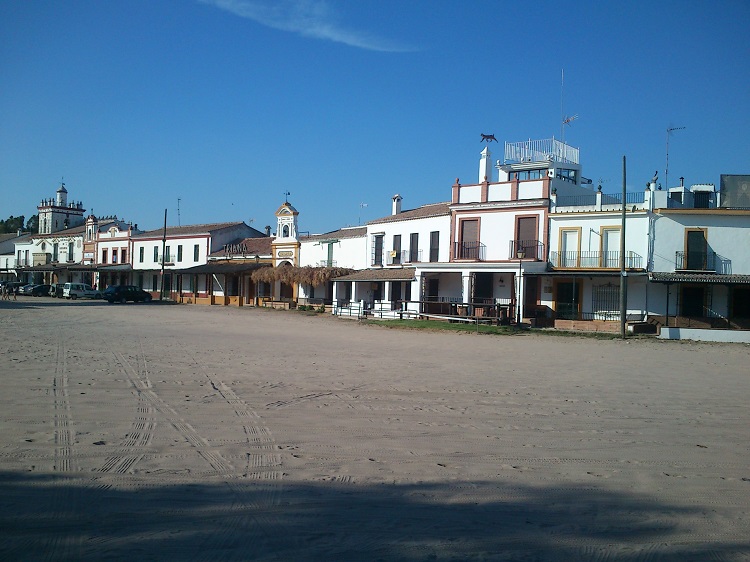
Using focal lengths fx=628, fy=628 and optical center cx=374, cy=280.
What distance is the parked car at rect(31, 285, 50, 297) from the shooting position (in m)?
58.5

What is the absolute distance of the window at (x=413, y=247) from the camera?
3847 centimetres

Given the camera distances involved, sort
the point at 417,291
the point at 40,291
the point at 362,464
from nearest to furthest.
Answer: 1. the point at 362,464
2. the point at 417,291
3. the point at 40,291

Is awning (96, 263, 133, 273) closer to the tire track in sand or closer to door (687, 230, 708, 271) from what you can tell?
door (687, 230, 708, 271)

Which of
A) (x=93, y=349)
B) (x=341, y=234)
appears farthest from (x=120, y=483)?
(x=341, y=234)

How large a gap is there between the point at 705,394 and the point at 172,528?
1005 centimetres

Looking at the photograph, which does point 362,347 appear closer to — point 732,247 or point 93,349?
point 93,349

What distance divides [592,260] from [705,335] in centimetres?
674

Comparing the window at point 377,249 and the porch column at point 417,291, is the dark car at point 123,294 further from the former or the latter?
the porch column at point 417,291

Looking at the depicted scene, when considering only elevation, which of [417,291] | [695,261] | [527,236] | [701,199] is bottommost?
[417,291]

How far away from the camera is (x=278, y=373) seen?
12.2 meters

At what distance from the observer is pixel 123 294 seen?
50.2 meters

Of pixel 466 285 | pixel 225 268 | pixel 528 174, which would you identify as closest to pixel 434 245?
pixel 466 285

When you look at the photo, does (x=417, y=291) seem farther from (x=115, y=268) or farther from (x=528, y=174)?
(x=115, y=268)

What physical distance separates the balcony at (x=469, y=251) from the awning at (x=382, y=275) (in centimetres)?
306
